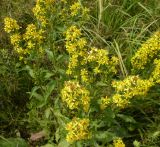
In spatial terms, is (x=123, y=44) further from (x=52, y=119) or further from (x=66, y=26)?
(x=52, y=119)

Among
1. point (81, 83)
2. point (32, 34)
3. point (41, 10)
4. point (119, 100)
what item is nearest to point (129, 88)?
point (119, 100)

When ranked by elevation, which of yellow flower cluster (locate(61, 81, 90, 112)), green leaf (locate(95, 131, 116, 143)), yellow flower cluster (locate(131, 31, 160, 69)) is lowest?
green leaf (locate(95, 131, 116, 143))

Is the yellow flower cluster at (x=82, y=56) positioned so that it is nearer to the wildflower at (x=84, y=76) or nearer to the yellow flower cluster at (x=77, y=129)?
the wildflower at (x=84, y=76)

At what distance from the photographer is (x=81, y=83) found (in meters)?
3.56

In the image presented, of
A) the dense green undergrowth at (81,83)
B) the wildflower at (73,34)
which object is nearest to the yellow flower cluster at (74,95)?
the dense green undergrowth at (81,83)

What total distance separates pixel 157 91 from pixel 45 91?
1.11 metres

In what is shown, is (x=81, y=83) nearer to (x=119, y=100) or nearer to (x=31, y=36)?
(x=119, y=100)

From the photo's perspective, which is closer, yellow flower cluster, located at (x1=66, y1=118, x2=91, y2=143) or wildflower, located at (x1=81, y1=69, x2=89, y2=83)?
yellow flower cluster, located at (x1=66, y1=118, x2=91, y2=143)

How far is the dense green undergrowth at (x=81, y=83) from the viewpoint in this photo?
328 cm

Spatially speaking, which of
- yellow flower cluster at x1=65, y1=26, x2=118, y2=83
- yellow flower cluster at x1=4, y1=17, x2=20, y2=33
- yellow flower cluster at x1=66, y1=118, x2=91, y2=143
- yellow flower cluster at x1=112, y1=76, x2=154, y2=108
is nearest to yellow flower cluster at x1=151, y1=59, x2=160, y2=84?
yellow flower cluster at x1=112, y1=76, x2=154, y2=108

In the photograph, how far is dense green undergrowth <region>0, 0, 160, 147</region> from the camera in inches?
129

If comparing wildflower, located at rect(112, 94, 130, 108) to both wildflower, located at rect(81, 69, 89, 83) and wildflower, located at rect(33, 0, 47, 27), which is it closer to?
wildflower, located at rect(81, 69, 89, 83)

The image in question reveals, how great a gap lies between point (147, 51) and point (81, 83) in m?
0.63

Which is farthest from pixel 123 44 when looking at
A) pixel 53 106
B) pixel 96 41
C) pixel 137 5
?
pixel 53 106
